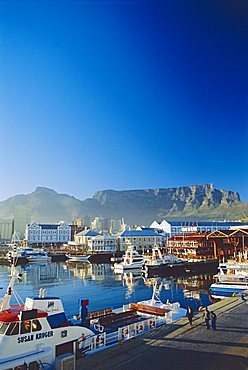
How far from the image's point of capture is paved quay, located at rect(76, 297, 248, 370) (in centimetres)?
890

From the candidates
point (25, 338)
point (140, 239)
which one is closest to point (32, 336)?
point (25, 338)

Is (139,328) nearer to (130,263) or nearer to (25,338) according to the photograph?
(25,338)

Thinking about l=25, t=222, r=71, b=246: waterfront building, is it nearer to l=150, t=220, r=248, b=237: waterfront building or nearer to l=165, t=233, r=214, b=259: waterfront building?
l=150, t=220, r=248, b=237: waterfront building

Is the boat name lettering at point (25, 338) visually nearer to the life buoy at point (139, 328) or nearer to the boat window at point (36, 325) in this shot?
the boat window at point (36, 325)

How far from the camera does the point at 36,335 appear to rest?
9.49m

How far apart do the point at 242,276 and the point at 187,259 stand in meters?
25.9

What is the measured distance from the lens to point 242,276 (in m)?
29.0

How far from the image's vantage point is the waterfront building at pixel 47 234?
324 feet

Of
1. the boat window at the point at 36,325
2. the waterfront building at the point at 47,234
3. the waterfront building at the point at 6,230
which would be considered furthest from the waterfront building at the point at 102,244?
the waterfront building at the point at 6,230

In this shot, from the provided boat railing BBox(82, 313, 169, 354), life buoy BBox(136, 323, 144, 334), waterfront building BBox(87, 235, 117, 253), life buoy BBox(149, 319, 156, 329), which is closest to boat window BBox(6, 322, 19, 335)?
boat railing BBox(82, 313, 169, 354)

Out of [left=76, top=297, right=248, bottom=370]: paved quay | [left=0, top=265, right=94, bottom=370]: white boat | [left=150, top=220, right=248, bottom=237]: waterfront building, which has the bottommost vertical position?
[left=76, top=297, right=248, bottom=370]: paved quay

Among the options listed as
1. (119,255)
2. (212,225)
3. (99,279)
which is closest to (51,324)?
(99,279)

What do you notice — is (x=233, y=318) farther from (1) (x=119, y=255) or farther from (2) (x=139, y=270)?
(1) (x=119, y=255)

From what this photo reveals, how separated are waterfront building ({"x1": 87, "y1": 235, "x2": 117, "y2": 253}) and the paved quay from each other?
6932 centimetres
